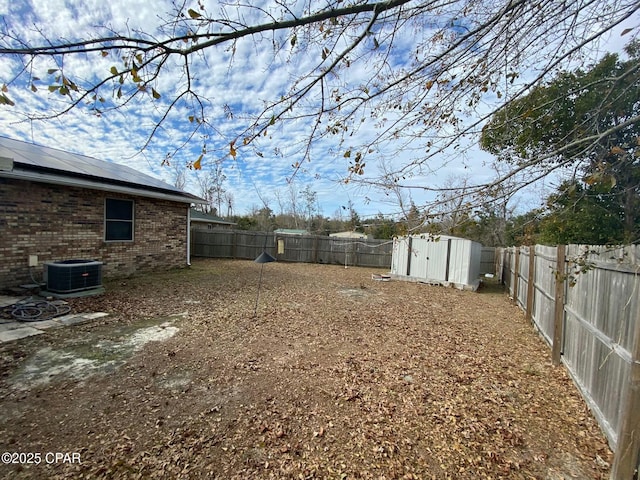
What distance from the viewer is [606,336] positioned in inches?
103

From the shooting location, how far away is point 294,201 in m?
33.6

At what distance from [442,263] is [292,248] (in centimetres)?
872

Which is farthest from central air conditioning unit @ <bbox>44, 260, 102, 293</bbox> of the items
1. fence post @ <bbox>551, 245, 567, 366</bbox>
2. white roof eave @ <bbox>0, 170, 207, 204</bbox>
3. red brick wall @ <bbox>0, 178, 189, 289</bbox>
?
fence post @ <bbox>551, 245, 567, 366</bbox>

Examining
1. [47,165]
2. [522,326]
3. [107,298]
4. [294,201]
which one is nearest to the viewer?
[522,326]

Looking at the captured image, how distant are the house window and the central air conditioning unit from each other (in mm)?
1859

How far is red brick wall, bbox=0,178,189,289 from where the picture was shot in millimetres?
6312

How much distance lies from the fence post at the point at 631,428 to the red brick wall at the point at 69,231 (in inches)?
376

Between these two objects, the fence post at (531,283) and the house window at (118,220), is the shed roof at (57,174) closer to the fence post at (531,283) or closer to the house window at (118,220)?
the house window at (118,220)

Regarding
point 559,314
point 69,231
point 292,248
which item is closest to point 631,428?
point 559,314

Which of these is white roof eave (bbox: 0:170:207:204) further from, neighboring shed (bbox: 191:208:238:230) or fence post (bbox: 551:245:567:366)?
neighboring shed (bbox: 191:208:238:230)

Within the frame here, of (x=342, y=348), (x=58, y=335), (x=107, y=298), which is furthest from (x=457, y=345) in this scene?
(x=107, y=298)

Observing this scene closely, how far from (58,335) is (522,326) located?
8006mm

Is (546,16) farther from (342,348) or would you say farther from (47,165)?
(47,165)

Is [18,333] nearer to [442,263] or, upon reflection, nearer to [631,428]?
[631,428]
